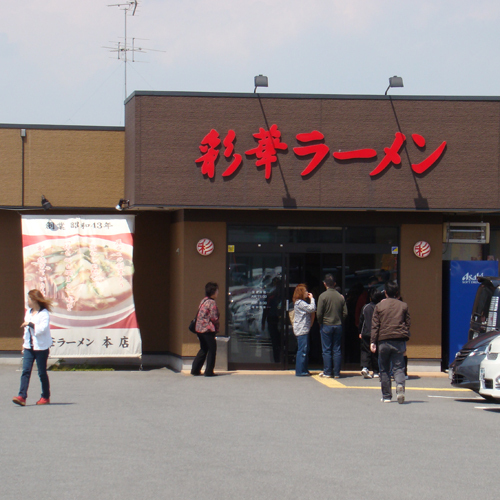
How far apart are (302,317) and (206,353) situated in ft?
6.45

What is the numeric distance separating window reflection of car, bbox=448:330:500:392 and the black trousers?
440 centimetres

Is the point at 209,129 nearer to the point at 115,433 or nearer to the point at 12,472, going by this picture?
the point at 115,433

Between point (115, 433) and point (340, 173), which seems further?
point (340, 173)

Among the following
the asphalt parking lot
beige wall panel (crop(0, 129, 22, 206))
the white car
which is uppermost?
beige wall panel (crop(0, 129, 22, 206))

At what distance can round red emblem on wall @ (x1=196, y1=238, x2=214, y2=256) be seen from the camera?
1409 centimetres

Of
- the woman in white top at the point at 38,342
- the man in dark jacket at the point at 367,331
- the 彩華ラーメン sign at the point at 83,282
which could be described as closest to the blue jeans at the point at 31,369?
the woman in white top at the point at 38,342

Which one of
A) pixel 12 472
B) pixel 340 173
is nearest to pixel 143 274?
pixel 340 173

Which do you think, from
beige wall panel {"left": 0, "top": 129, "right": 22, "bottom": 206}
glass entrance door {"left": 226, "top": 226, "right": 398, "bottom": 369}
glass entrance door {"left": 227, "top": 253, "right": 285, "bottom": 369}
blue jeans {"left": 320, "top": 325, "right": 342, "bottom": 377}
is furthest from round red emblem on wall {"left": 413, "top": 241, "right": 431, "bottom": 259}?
beige wall panel {"left": 0, "top": 129, "right": 22, "bottom": 206}

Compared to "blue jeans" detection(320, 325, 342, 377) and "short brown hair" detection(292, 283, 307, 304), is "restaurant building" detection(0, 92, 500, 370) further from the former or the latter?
"blue jeans" detection(320, 325, 342, 377)

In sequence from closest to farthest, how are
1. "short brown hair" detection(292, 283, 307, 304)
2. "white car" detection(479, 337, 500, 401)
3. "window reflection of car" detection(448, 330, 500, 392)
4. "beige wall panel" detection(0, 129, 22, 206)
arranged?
"white car" detection(479, 337, 500, 401) → "window reflection of car" detection(448, 330, 500, 392) → "short brown hair" detection(292, 283, 307, 304) → "beige wall panel" detection(0, 129, 22, 206)

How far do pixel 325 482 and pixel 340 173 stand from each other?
8579mm

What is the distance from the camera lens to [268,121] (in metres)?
13.9

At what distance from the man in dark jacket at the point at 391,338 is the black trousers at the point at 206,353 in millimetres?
3552

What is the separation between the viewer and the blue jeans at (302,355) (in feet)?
44.4
